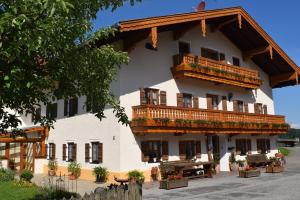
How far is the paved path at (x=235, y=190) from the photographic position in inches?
591

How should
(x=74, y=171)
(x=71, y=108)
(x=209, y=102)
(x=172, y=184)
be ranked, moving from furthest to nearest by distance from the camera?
(x=209, y=102)
(x=71, y=108)
(x=74, y=171)
(x=172, y=184)

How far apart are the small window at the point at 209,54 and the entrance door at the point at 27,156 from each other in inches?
581

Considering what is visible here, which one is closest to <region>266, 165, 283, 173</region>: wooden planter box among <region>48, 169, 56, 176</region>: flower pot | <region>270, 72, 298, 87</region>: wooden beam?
<region>270, 72, 298, 87</region>: wooden beam

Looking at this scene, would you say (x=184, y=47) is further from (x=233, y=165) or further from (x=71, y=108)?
(x=233, y=165)

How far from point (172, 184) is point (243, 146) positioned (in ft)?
40.4

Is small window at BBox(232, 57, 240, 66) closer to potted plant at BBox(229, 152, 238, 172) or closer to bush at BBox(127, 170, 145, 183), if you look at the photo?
potted plant at BBox(229, 152, 238, 172)

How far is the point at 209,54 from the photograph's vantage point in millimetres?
27391

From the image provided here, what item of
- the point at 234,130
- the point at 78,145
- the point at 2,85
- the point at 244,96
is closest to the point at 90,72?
the point at 2,85

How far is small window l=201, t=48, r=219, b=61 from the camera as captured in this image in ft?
87.3

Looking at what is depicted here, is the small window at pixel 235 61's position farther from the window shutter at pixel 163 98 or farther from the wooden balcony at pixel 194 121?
the window shutter at pixel 163 98

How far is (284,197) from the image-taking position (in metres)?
14.4

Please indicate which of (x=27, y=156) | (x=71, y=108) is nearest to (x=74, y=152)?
(x=71, y=108)

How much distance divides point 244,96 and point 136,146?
12.5 metres

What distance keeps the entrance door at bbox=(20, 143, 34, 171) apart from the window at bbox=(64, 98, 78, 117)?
4965mm
